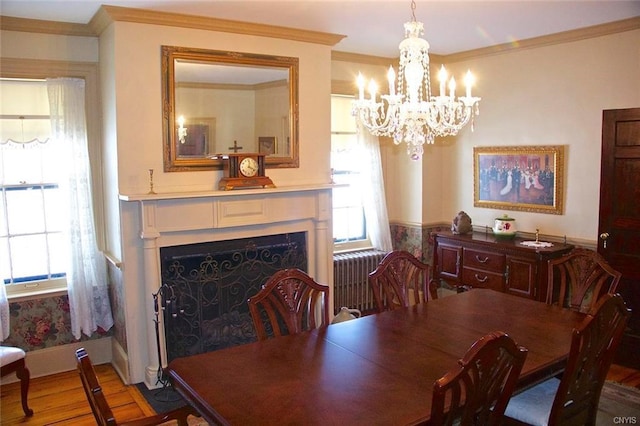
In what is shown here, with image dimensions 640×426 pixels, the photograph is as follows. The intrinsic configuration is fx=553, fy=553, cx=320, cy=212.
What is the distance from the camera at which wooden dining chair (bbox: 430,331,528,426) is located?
5.52ft

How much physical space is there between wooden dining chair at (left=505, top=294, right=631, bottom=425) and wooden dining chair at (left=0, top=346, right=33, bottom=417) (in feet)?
9.41

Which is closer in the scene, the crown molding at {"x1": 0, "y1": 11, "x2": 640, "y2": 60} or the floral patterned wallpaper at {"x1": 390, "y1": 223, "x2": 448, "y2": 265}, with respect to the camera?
the crown molding at {"x1": 0, "y1": 11, "x2": 640, "y2": 60}

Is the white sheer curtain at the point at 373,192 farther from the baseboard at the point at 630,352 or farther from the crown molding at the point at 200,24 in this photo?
the baseboard at the point at 630,352

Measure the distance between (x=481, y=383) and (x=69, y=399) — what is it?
2.99 meters

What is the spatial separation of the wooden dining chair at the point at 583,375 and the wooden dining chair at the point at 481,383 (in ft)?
1.34

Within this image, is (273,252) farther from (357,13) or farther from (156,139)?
(357,13)

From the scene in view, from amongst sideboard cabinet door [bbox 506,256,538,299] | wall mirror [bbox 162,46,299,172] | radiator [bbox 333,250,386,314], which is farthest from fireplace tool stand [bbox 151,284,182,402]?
sideboard cabinet door [bbox 506,256,538,299]

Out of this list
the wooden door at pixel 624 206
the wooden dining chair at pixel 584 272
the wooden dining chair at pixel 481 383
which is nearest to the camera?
the wooden dining chair at pixel 481 383

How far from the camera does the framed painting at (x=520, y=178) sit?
4.63 meters

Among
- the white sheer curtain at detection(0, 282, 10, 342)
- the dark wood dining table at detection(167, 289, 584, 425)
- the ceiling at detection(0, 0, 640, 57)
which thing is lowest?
the white sheer curtain at detection(0, 282, 10, 342)

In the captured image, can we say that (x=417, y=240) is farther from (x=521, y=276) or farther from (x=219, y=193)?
(x=219, y=193)

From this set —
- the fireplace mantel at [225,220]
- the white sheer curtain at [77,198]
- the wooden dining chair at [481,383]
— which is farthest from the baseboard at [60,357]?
the wooden dining chair at [481,383]

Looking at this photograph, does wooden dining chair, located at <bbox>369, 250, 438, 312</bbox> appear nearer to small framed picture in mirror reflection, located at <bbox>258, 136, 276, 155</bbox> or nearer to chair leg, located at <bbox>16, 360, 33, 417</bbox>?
small framed picture in mirror reflection, located at <bbox>258, 136, 276, 155</bbox>

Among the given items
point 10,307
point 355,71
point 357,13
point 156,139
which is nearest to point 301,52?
point 357,13
